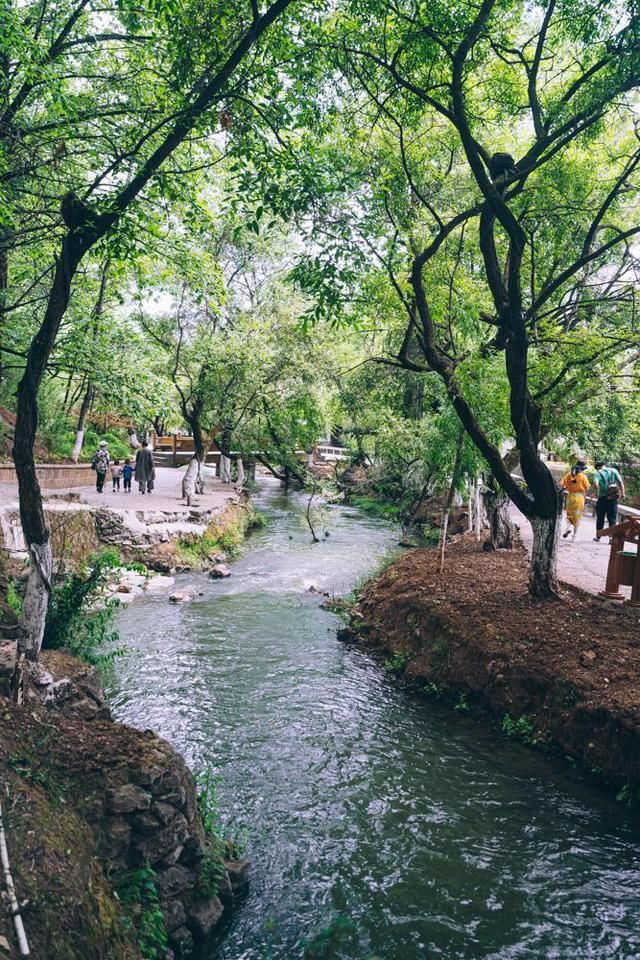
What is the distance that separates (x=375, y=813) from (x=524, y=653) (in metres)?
3.53

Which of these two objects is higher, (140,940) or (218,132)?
(218,132)

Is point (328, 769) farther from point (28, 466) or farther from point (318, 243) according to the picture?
point (318, 243)

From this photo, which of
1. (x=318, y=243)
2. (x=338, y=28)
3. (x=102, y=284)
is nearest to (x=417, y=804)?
(x=318, y=243)

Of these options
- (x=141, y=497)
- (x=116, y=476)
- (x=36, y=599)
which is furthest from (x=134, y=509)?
(x=36, y=599)

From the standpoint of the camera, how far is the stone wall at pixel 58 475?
64.2 feet

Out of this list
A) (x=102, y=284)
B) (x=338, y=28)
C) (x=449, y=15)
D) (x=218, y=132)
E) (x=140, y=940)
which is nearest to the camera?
(x=140, y=940)

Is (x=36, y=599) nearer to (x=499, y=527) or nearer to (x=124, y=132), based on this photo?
(x=124, y=132)

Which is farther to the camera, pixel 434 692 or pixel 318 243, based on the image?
pixel 434 692

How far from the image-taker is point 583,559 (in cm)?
1414

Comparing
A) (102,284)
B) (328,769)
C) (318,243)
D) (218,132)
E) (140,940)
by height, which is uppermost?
(102,284)

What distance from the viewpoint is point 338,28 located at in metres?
8.41

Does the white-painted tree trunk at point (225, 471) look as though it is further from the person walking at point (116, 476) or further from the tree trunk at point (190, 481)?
the tree trunk at point (190, 481)

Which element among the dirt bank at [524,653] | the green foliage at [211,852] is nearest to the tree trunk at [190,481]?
the dirt bank at [524,653]

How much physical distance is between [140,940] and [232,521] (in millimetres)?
17872
